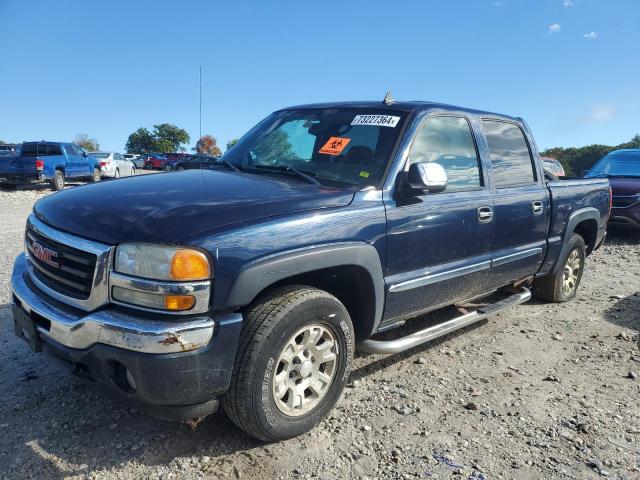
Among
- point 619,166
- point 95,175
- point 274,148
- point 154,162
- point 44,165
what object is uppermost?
point 274,148

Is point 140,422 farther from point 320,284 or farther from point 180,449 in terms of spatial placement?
point 320,284

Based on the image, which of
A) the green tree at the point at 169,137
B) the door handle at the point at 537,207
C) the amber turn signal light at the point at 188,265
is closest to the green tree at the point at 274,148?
the amber turn signal light at the point at 188,265

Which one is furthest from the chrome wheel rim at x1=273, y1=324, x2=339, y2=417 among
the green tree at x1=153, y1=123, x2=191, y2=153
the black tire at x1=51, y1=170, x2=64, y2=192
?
the green tree at x1=153, y1=123, x2=191, y2=153

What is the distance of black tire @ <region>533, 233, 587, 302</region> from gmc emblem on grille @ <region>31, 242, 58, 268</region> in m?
4.39

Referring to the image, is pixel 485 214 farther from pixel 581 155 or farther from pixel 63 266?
pixel 581 155

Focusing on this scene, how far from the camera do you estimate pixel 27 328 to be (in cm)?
276

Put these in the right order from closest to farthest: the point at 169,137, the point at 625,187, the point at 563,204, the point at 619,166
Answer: the point at 563,204
the point at 625,187
the point at 619,166
the point at 169,137

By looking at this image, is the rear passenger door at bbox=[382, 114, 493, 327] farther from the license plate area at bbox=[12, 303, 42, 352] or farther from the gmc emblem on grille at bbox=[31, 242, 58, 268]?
the license plate area at bbox=[12, 303, 42, 352]

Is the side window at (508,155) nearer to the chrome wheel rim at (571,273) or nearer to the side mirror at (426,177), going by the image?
the side mirror at (426,177)

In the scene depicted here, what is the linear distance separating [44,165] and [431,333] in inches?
632

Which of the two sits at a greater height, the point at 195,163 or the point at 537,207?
A: the point at 195,163

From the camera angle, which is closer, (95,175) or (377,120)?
(377,120)

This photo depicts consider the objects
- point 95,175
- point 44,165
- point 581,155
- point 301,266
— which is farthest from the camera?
point 581,155

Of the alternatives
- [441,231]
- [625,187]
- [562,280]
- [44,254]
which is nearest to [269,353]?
[44,254]
